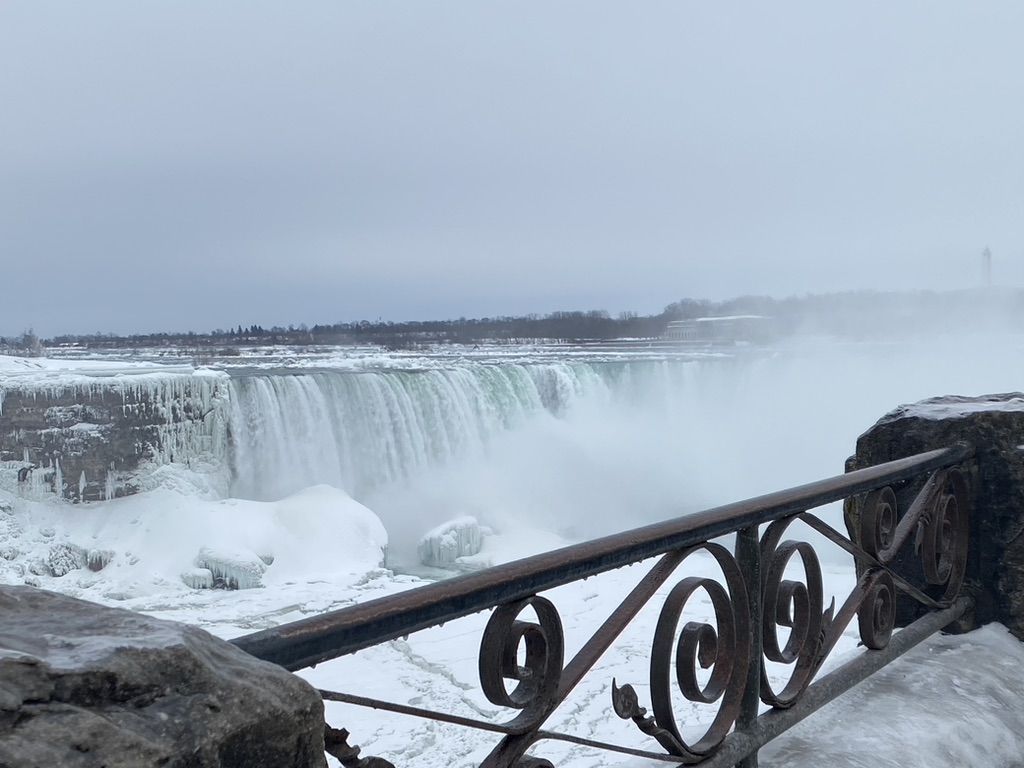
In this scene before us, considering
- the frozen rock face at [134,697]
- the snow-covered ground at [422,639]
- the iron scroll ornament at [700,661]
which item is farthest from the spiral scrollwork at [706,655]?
the frozen rock face at [134,697]

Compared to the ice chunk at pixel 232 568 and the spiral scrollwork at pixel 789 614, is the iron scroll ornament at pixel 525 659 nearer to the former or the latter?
the spiral scrollwork at pixel 789 614

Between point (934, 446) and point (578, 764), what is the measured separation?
15.4ft

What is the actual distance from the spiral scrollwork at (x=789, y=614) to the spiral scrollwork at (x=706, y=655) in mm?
97

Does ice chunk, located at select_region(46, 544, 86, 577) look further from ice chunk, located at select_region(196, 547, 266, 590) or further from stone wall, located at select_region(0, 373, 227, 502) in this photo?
ice chunk, located at select_region(196, 547, 266, 590)

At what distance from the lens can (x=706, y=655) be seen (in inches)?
68.7

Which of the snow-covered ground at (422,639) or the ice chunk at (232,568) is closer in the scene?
the snow-covered ground at (422,639)

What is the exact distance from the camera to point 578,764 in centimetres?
651

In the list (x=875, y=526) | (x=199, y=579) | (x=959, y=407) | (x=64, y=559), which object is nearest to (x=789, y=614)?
(x=875, y=526)

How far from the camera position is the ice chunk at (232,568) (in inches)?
495

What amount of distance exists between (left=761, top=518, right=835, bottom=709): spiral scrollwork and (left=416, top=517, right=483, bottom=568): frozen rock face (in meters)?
13.1

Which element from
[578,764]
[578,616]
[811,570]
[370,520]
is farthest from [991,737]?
[370,520]

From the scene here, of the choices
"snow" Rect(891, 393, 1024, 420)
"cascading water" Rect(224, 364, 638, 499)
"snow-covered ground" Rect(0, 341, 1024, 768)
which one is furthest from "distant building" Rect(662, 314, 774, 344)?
"snow" Rect(891, 393, 1024, 420)

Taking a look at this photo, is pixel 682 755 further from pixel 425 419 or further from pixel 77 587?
pixel 425 419

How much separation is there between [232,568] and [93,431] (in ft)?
12.1
